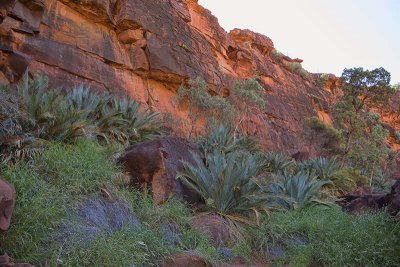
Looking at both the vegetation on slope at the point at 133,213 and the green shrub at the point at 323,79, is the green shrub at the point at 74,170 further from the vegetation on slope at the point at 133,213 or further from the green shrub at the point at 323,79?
the green shrub at the point at 323,79

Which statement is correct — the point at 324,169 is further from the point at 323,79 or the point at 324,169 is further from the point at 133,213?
the point at 323,79

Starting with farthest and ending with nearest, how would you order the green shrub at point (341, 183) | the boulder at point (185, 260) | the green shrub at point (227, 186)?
the green shrub at point (341, 183)
the green shrub at point (227, 186)
the boulder at point (185, 260)

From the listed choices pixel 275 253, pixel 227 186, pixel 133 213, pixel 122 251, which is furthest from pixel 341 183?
pixel 122 251

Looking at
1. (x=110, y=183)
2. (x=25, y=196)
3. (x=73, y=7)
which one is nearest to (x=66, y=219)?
(x=25, y=196)

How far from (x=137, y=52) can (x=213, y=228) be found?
16168 millimetres

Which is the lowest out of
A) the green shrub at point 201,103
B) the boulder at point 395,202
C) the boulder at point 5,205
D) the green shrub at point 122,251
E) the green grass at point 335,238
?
the green shrub at point 201,103

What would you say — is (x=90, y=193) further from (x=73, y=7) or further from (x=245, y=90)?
(x=245, y=90)

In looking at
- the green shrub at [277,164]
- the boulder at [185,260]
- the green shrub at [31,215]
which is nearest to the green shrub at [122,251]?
the boulder at [185,260]

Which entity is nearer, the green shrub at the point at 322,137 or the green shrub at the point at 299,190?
the green shrub at the point at 299,190

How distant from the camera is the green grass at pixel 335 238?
6047mm

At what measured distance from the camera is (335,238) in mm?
6809

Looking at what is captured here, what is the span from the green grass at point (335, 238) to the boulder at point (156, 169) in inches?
61.3

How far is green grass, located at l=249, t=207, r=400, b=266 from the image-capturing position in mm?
6047

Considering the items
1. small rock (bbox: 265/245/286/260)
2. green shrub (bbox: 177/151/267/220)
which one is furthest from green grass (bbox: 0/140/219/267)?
small rock (bbox: 265/245/286/260)
